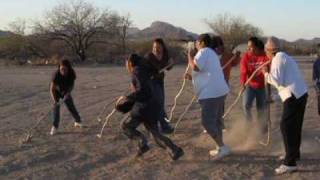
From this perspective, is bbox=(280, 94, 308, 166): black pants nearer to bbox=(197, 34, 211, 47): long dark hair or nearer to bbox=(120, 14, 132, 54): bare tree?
bbox=(197, 34, 211, 47): long dark hair

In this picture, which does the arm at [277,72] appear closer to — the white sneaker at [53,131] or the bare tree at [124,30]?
the white sneaker at [53,131]

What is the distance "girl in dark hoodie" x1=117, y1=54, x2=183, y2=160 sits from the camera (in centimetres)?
903

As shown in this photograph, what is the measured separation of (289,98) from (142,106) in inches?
82.6

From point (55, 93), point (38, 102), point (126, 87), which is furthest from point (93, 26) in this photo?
point (55, 93)

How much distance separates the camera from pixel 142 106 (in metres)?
9.14

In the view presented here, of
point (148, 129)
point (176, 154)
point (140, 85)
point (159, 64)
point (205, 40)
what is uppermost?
point (205, 40)

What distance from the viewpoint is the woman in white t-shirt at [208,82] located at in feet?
29.2

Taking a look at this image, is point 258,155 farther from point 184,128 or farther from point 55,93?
point 55,93

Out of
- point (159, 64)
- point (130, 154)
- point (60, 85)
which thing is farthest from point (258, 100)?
point (60, 85)

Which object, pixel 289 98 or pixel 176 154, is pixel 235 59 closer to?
pixel 176 154

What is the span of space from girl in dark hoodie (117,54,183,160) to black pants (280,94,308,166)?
1.54 m

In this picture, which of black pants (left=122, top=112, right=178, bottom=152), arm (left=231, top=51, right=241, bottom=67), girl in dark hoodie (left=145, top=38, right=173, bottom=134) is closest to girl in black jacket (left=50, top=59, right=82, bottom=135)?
girl in dark hoodie (left=145, top=38, right=173, bottom=134)

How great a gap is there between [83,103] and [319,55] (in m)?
8.33

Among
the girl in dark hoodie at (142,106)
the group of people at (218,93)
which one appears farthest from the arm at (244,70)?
the girl in dark hoodie at (142,106)
